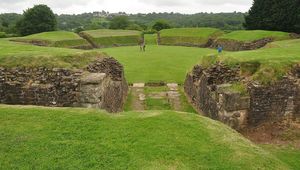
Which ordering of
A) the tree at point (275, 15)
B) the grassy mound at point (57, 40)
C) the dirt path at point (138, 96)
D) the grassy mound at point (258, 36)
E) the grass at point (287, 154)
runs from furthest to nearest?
the tree at point (275, 15) → the grassy mound at point (57, 40) → the grassy mound at point (258, 36) → the dirt path at point (138, 96) → the grass at point (287, 154)

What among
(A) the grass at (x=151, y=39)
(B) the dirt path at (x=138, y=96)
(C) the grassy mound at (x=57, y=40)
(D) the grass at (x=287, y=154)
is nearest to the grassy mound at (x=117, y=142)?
(D) the grass at (x=287, y=154)

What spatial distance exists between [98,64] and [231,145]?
28.7 feet

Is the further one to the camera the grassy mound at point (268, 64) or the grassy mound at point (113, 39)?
the grassy mound at point (113, 39)

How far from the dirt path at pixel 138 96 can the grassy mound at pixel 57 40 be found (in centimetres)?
2256

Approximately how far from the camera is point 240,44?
126ft

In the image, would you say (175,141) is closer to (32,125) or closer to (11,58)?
(32,125)

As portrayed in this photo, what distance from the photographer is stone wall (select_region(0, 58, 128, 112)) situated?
10961mm

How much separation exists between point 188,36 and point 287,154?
132ft

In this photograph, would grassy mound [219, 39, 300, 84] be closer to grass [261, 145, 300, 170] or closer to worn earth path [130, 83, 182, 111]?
grass [261, 145, 300, 170]

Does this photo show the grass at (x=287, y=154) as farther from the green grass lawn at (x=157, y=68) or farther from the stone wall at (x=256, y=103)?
the green grass lawn at (x=157, y=68)

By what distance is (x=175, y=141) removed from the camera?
6562 mm

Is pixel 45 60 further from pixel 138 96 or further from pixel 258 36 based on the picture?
pixel 258 36

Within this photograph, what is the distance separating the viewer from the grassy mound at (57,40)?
38.4 m

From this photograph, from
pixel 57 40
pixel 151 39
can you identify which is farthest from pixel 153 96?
pixel 151 39
